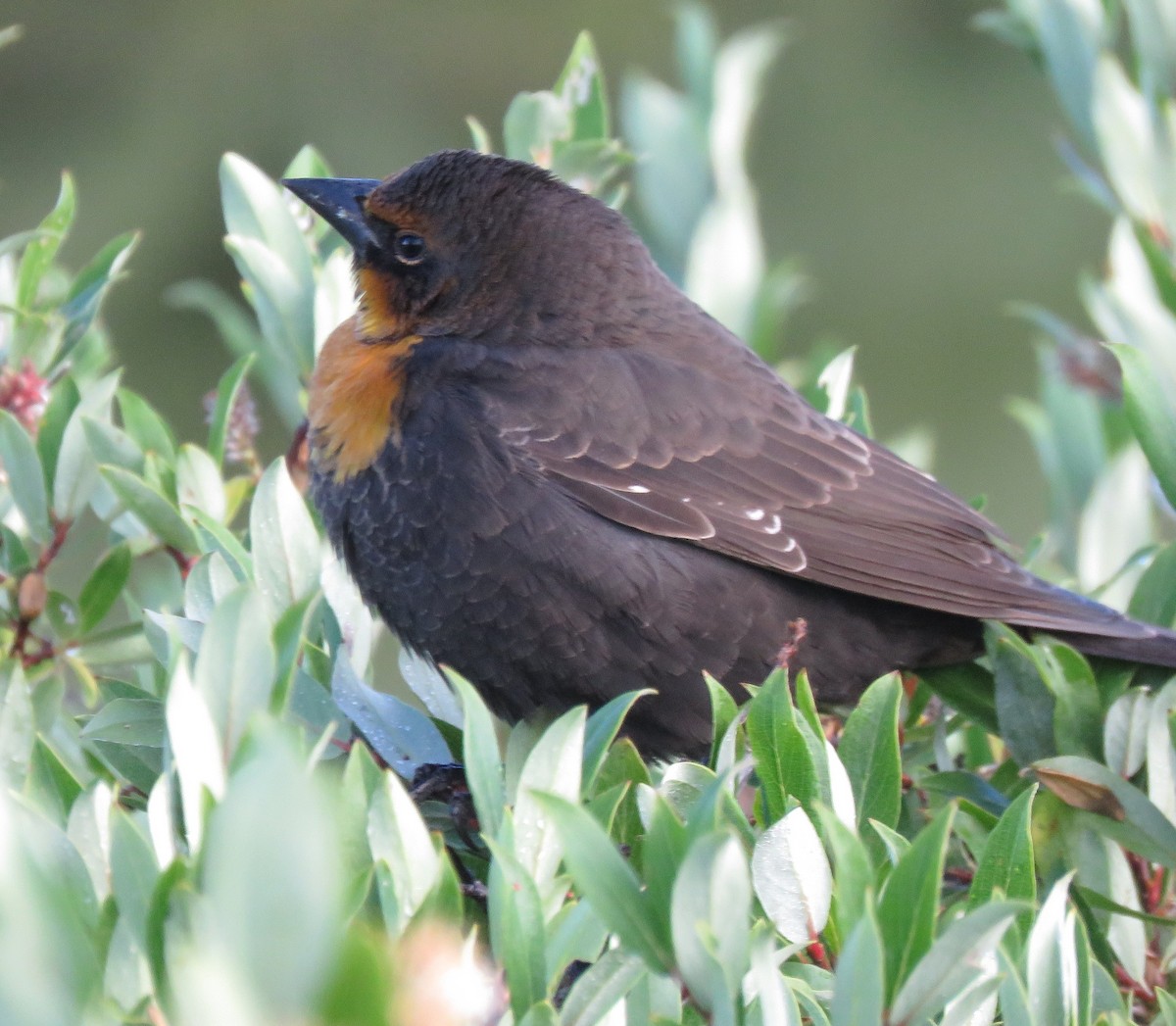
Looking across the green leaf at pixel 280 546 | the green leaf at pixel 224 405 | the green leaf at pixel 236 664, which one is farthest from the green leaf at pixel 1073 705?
the green leaf at pixel 224 405

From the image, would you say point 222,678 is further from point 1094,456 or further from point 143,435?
point 1094,456

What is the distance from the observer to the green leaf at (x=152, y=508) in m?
2.16

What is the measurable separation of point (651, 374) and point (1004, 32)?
44.3 inches

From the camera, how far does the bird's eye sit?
A: 308 centimetres

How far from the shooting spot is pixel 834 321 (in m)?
8.04

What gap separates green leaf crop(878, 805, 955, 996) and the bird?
3.98 ft

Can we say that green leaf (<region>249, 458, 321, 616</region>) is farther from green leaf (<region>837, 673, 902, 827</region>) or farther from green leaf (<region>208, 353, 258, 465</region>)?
green leaf (<region>837, 673, 902, 827</region>)

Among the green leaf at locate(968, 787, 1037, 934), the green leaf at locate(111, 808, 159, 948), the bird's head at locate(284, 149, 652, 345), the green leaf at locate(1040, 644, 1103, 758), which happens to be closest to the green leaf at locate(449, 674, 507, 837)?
the green leaf at locate(111, 808, 159, 948)

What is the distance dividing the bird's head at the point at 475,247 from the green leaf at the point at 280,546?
0.88 metres

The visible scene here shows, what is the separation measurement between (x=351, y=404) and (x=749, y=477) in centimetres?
75

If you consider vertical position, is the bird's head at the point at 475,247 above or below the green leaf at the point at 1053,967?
above

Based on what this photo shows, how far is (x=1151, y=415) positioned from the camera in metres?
2.12

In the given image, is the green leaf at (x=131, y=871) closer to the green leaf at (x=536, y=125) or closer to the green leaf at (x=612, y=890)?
the green leaf at (x=612, y=890)

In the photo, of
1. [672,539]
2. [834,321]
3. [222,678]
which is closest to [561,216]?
[672,539]
